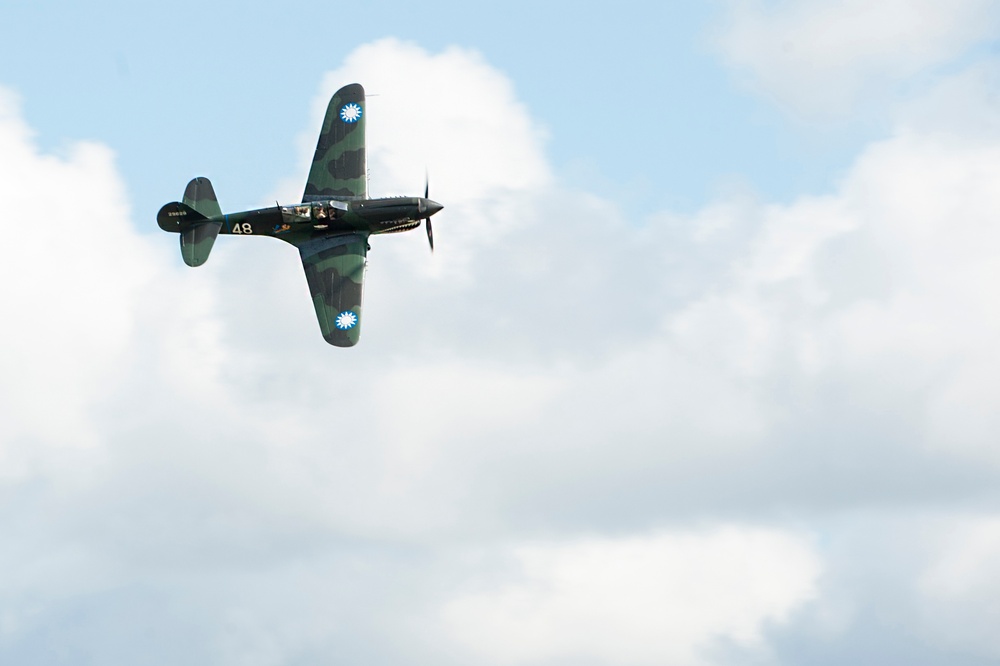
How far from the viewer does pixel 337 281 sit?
67.8 m

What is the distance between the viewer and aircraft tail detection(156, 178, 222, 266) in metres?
69.9

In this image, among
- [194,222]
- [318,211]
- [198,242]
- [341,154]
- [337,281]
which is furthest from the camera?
[341,154]

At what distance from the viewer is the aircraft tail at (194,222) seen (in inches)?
2753

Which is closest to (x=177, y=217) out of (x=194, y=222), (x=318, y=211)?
(x=194, y=222)

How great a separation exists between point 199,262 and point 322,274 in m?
5.99

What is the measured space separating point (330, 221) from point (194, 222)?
6370mm

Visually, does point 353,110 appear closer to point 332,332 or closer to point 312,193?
point 312,193

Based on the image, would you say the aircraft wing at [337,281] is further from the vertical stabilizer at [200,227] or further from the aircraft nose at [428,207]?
the vertical stabilizer at [200,227]

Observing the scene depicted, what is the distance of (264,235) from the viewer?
232 feet

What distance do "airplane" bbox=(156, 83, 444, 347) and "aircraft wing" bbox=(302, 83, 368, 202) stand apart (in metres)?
0.04

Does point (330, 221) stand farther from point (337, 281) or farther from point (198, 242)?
point (198, 242)

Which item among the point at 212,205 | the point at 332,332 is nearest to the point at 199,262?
the point at 212,205

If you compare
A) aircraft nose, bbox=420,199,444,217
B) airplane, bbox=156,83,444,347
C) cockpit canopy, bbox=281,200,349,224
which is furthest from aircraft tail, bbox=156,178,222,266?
aircraft nose, bbox=420,199,444,217

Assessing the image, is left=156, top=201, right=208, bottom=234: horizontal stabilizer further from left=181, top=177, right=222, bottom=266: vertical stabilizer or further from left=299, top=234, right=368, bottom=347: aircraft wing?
left=299, top=234, right=368, bottom=347: aircraft wing
